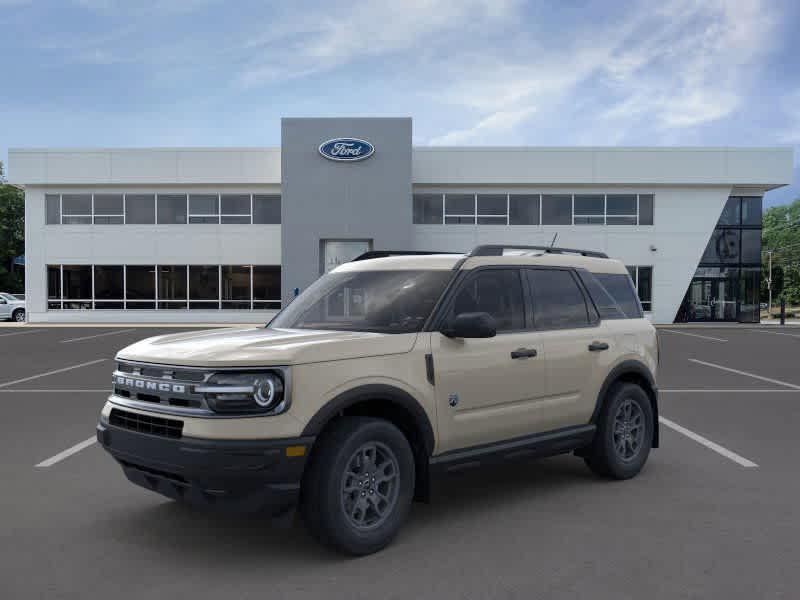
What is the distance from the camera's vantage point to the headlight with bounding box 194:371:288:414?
151 inches

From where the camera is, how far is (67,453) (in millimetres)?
6777

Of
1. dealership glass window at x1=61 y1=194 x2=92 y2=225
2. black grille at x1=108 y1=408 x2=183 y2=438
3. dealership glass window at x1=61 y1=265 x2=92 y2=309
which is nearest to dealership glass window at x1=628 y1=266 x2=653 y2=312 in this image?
dealership glass window at x1=61 y1=265 x2=92 y2=309

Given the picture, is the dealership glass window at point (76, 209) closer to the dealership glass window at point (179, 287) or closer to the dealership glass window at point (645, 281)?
the dealership glass window at point (179, 287)

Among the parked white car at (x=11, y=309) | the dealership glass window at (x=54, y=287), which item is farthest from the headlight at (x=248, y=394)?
the parked white car at (x=11, y=309)

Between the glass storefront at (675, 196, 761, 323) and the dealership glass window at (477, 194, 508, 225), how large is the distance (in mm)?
9102

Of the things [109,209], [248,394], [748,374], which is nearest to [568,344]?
[248,394]

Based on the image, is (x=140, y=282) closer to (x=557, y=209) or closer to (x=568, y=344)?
(x=557, y=209)

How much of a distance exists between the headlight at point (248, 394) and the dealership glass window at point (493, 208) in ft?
95.5

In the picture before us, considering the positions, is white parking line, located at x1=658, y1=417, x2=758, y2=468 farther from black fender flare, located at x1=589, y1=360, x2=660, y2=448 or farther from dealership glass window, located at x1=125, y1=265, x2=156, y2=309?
dealership glass window, located at x1=125, y1=265, x2=156, y2=309

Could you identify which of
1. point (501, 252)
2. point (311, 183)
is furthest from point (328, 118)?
point (501, 252)

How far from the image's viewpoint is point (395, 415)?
14.5 feet

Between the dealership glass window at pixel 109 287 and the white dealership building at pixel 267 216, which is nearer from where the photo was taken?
the white dealership building at pixel 267 216

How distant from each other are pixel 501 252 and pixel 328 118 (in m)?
25.9

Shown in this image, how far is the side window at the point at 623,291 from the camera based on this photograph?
20.2 feet
